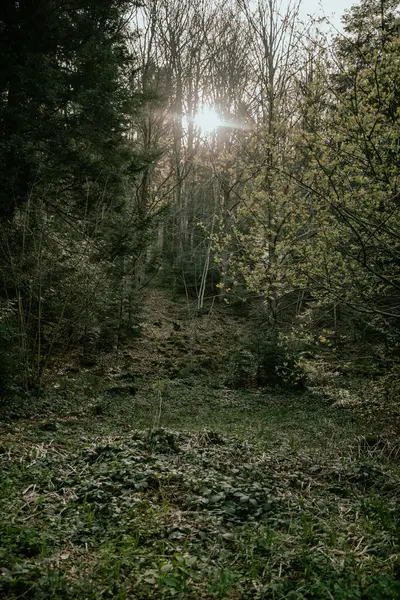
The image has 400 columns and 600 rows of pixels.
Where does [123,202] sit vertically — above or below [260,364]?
above

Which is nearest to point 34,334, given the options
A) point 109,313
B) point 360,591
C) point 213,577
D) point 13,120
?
point 109,313

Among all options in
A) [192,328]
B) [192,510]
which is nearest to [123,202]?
[192,328]

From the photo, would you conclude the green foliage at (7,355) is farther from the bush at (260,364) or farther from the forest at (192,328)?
the bush at (260,364)

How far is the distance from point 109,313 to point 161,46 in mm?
11988

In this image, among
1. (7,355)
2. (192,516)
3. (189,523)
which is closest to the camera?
(189,523)

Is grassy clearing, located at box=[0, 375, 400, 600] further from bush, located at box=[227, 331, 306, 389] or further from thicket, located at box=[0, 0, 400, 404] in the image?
bush, located at box=[227, 331, 306, 389]

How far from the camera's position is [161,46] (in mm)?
18109

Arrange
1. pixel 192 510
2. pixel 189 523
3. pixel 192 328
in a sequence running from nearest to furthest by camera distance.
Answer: pixel 189 523
pixel 192 510
pixel 192 328

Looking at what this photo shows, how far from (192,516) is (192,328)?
13.6m

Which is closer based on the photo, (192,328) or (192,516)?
(192,516)

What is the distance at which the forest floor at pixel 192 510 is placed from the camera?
2873 millimetres

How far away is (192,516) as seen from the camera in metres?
4.01

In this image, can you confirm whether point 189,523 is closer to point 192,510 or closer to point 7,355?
point 192,510

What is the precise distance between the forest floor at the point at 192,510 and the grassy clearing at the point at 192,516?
0.05 feet
